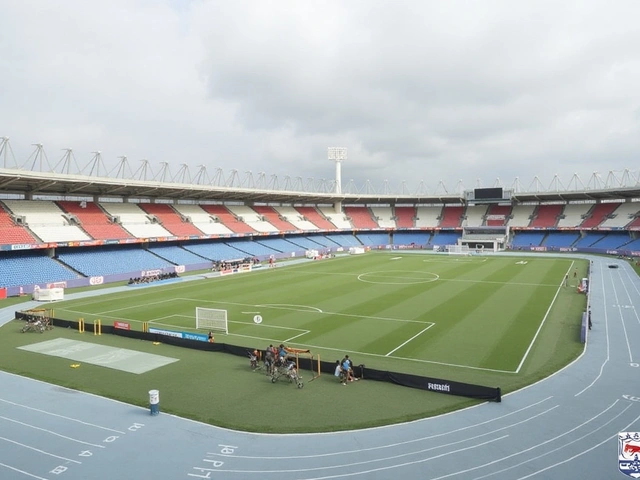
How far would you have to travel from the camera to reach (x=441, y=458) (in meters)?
12.5

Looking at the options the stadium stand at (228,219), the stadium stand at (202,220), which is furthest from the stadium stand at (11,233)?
the stadium stand at (228,219)

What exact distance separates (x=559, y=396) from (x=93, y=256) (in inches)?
1999

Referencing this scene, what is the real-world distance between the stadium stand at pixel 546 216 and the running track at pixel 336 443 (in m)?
77.3

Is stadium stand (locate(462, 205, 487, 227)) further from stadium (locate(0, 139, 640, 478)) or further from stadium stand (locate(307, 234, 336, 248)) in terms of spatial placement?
stadium stand (locate(307, 234, 336, 248))

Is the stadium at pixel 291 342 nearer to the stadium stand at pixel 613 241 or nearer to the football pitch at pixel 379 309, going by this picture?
the football pitch at pixel 379 309

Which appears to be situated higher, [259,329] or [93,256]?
[93,256]

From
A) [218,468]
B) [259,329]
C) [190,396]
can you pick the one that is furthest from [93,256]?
[218,468]

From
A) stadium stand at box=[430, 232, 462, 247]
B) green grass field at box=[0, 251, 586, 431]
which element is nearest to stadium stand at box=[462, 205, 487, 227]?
stadium stand at box=[430, 232, 462, 247]

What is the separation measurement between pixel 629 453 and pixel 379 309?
20.9 metres

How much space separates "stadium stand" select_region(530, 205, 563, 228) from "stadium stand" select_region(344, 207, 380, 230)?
108 feet

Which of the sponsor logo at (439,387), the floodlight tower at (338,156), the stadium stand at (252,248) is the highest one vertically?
the floodlight tower at (338,156)

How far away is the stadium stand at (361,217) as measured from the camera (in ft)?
328

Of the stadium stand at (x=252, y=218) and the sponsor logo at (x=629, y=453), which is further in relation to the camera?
the stadium stand at (x=252, y=218)

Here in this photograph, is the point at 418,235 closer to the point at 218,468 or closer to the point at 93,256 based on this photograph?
the point at 93,256
